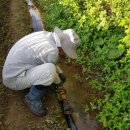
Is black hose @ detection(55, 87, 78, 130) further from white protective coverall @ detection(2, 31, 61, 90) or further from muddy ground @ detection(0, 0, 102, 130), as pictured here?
white protective coverall @ detection(2, 31, 61, 90)

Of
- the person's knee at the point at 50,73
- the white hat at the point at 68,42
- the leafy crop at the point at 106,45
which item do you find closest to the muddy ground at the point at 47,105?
the leafy crop at the point at 106,45

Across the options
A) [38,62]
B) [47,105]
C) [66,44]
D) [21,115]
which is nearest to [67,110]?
[47,105]

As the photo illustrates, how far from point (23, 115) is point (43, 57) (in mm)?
1093

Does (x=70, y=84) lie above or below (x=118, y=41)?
below

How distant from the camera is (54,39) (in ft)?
18.7

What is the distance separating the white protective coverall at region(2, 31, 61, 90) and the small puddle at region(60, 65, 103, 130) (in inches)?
38.4

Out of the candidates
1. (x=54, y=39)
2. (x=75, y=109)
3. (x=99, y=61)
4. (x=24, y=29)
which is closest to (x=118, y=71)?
(x=99, y=61)

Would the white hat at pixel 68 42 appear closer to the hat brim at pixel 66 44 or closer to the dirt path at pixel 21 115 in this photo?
the hat brim at pixel 66 44

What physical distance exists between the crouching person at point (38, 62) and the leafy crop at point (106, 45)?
1.10m

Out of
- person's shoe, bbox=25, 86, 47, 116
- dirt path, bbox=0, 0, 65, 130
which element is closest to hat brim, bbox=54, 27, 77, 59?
person's shoe, bbox=25, 86, 47, 116

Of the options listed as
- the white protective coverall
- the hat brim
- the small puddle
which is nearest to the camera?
the hat brim

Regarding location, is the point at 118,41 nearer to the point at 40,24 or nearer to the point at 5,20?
the point at 40,24

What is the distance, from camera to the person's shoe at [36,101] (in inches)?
230

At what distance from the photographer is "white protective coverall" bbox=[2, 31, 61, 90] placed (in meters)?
5.62
